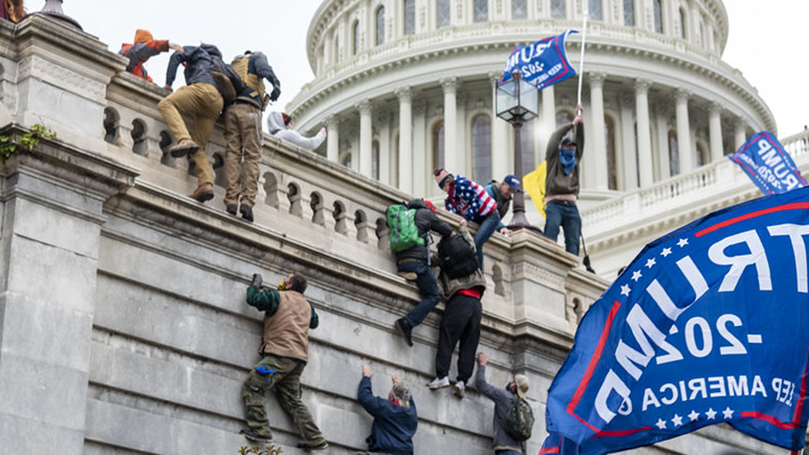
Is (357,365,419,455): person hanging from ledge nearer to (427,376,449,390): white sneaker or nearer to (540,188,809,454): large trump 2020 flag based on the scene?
(427,376,449,390): white sneaker

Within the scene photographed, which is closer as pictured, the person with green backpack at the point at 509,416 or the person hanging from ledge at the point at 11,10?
the person hanging from ledge at the point at 11,10

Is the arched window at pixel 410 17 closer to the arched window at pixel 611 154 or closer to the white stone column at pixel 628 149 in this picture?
the arched window at pixel 611 154

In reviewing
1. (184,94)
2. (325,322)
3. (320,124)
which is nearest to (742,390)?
(325,322)

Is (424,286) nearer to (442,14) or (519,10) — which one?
(519,10)

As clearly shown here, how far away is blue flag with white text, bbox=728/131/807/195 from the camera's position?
104 ft

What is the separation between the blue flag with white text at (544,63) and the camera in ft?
83.7

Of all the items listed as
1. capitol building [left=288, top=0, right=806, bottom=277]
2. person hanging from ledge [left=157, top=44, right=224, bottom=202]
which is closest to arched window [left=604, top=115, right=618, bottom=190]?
capitol building [left=288, top=0, right=806, bottom=277]

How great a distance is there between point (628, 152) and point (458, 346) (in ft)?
182

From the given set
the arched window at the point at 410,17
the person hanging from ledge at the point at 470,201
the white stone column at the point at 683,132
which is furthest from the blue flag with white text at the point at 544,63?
the arched window at the point at 410,17

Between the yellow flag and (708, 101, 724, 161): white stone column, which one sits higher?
(708, 101, 724, 161): white stone column

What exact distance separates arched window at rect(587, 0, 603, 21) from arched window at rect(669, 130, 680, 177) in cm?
711

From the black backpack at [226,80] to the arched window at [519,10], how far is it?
60.9 metres

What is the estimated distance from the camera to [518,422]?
16656 mm

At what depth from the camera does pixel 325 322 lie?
50.2ft
